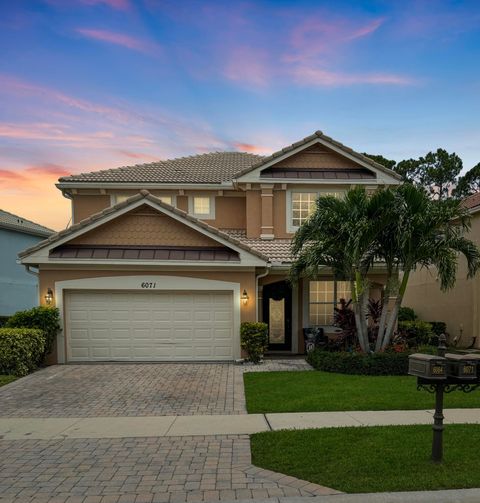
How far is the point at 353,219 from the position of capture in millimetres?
10148

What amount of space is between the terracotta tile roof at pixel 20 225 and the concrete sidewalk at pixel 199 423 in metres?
19.9

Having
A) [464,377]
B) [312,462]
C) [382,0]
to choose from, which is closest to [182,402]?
[312,462]

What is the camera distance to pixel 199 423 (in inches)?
252

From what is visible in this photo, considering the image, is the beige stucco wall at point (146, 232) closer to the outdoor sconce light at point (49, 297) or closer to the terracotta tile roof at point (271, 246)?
the outdoor sconce light at point (49, 297)

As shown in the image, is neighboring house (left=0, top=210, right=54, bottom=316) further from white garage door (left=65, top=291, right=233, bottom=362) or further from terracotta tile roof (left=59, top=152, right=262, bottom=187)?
white garage door (left=65, top=291, right=233, bottom=362)

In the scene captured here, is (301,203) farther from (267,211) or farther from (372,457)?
(372,457)

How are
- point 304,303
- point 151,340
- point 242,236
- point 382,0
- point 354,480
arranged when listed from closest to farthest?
point 354,480 < point 382,0 < point 151,340 < point 304,303 < point 242,236

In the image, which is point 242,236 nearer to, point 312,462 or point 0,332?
point 0,332

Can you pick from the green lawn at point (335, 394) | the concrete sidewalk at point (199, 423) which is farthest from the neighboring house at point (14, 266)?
the green lawn at point (335, 394)

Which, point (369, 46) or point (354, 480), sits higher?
point (369, 46)

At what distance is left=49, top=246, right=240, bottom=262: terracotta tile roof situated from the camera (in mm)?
11742

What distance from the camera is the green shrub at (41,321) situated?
11.1m

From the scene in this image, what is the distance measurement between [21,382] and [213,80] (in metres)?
11.5

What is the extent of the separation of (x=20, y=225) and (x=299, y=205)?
61.1 feet
